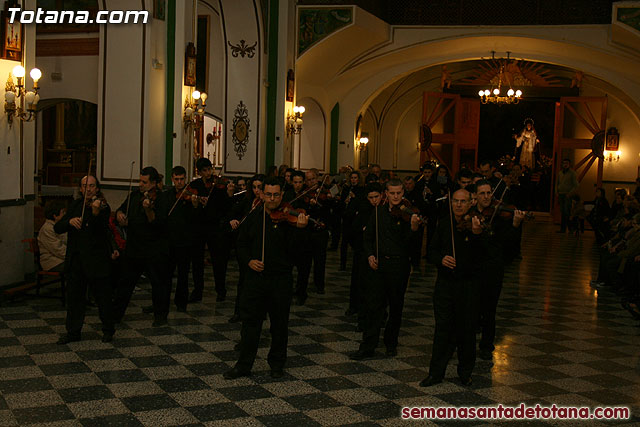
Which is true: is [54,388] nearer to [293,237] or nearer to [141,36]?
[293,237]

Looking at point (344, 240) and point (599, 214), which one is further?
point (599, 214)

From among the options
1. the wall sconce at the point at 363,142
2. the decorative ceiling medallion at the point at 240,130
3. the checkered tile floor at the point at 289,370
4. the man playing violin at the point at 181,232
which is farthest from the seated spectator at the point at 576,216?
the man playing violin at the point at 181,232

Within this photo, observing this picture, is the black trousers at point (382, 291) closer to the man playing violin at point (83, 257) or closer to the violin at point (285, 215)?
the violin at point (285, 215)

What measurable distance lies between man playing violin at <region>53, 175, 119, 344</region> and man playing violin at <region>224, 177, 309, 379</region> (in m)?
1.56

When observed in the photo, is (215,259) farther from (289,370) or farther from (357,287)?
(289,370)

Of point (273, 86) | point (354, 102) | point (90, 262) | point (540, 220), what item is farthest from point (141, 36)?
point (540, 220)

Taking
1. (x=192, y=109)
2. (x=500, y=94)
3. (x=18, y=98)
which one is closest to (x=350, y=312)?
(x=18, y=98)

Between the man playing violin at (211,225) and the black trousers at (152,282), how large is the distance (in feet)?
2.96

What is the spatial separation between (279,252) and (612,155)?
20.5 meters

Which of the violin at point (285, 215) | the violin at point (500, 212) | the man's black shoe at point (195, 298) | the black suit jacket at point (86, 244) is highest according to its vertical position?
the violin at point (500, 212)

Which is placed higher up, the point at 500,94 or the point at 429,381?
the point at 500,94

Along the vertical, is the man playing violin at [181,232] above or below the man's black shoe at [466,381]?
above

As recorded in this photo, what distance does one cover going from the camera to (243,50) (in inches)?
637

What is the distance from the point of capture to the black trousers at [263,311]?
5980mm
